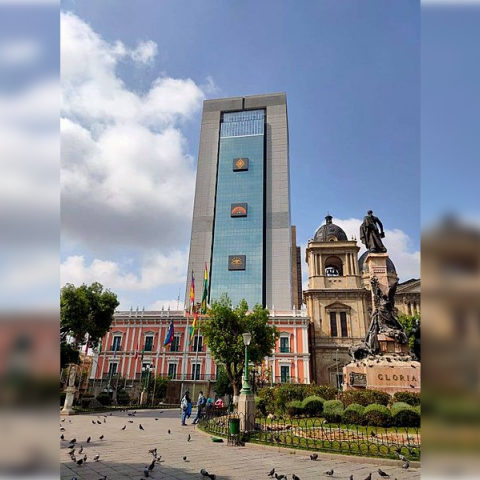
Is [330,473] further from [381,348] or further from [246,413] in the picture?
[381,348]

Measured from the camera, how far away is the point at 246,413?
43.2 feet

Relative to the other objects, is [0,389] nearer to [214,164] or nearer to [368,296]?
[368,296]

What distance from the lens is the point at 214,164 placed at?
74.0 metres

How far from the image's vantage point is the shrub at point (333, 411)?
1338 centimetres

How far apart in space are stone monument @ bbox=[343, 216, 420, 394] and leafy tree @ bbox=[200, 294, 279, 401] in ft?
42.9

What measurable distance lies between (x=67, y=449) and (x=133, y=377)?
1473 inches

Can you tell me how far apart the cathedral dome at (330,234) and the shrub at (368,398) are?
41.5 metres

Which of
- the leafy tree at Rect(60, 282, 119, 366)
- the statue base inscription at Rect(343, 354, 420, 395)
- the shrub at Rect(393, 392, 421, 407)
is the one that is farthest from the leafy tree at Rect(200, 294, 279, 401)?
the shrub at Rect(393, 392, 421, 407)

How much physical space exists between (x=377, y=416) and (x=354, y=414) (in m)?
0.93

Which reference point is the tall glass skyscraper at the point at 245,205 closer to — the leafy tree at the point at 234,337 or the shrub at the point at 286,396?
the leafy tree at the point at 234,337

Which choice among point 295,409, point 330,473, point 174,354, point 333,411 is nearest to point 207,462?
point 330,473

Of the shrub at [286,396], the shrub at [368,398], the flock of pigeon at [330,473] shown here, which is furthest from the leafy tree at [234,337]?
the flock of pigeon at [330,473]

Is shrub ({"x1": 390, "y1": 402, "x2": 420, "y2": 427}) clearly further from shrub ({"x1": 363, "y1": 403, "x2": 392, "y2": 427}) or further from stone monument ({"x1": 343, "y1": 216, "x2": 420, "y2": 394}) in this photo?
stone monument ({"x1": 343, "y1": 216, "x2": 420, "y2": 394})

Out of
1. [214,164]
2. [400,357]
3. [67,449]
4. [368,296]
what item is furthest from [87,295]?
[214,164]
